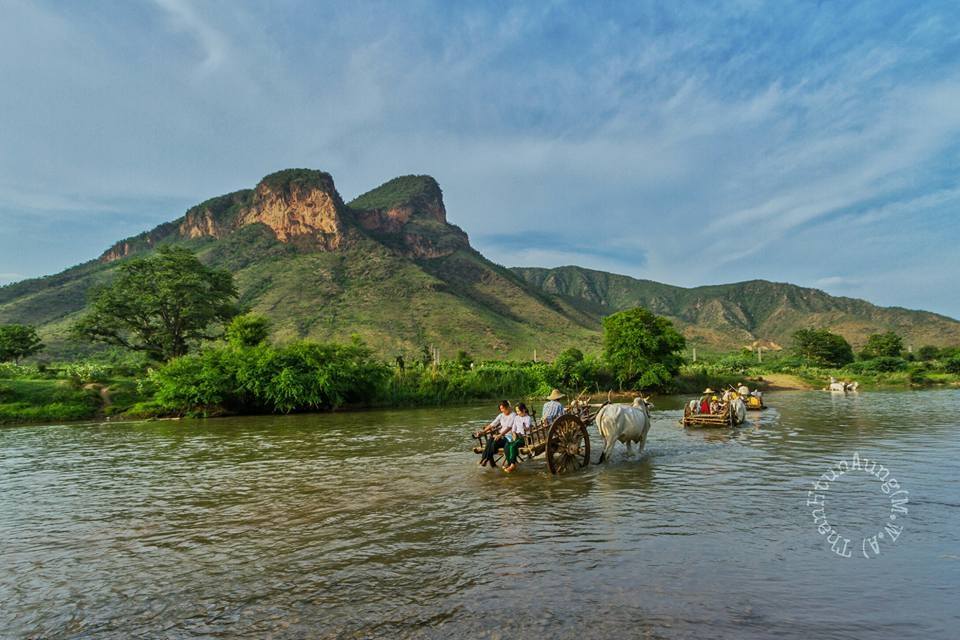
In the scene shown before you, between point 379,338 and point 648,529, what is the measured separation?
78443 mm

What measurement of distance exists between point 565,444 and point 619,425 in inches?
87.6

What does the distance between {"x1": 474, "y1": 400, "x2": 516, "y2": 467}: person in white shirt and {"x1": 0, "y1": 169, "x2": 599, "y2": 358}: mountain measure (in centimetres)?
5809

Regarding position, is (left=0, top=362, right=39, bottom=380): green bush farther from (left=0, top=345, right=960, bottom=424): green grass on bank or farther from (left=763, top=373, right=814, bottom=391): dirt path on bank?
(left=763, top=373, right=814, bottom=391): dirt path on bank

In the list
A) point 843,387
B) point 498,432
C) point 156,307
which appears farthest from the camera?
point 843,387

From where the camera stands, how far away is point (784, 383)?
6103 centimetres

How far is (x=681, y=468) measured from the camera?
13328 mm

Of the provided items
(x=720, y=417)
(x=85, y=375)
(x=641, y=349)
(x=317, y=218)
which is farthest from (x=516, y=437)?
(x=317, y=218)

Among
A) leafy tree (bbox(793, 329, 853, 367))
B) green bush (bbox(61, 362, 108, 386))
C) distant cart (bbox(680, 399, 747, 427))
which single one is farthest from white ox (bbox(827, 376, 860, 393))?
green bush (bbox(61, 362, 108, 386))

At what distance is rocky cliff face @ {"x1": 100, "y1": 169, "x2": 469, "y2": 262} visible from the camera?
442 ft

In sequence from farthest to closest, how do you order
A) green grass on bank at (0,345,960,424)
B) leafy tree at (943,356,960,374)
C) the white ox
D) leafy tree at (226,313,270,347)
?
1. leafy tree at (943,356,960,374)
2. the white ox
3. leafy tree at (226,313,270,347)
4. green grass on bank at (0,345,960,424)

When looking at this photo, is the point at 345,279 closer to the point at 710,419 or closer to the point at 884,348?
the point at 884,348

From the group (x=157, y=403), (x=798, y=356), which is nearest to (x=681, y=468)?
(x=157, y=403)

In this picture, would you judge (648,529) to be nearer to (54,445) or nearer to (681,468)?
(681,468)

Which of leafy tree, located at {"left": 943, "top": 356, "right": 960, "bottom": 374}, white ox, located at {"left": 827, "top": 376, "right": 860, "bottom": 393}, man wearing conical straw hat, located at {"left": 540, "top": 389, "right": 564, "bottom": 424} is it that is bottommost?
white ox, located at {"left": 827, "top": 376, "right": 860, "bottom": 393}
